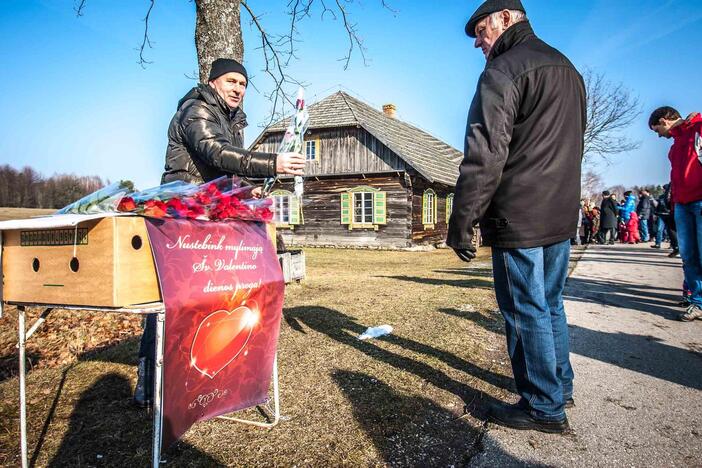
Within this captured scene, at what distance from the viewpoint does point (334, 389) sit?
279cm

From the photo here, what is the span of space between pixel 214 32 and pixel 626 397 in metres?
5.32

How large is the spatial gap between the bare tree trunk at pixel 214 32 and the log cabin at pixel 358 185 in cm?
1180

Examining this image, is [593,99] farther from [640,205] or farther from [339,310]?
[339,310]

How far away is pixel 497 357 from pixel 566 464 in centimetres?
151

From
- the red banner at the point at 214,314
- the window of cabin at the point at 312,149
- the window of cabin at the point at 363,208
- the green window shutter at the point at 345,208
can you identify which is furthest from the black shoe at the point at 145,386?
the window of cabin at the point at 312,149

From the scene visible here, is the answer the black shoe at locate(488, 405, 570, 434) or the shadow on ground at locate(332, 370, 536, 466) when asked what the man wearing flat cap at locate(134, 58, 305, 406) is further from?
the black shoe at locate(488, 405, 570, 434)

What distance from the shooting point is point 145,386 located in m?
2.57

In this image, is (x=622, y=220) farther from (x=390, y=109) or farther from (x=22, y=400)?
(x=22, y=400)

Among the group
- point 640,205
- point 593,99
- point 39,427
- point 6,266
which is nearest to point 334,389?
point 39,427

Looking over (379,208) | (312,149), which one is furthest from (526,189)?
(312,149)

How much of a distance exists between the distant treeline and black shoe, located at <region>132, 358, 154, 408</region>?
6217 centimetres

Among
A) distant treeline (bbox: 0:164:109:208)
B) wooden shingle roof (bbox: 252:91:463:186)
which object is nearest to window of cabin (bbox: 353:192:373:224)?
wooden shingle roof (bbox: 252:91:463:186)

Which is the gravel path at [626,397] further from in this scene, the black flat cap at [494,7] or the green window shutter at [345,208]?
the green window shutter at [345,208]

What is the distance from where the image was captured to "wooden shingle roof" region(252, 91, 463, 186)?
17906 millimetres
